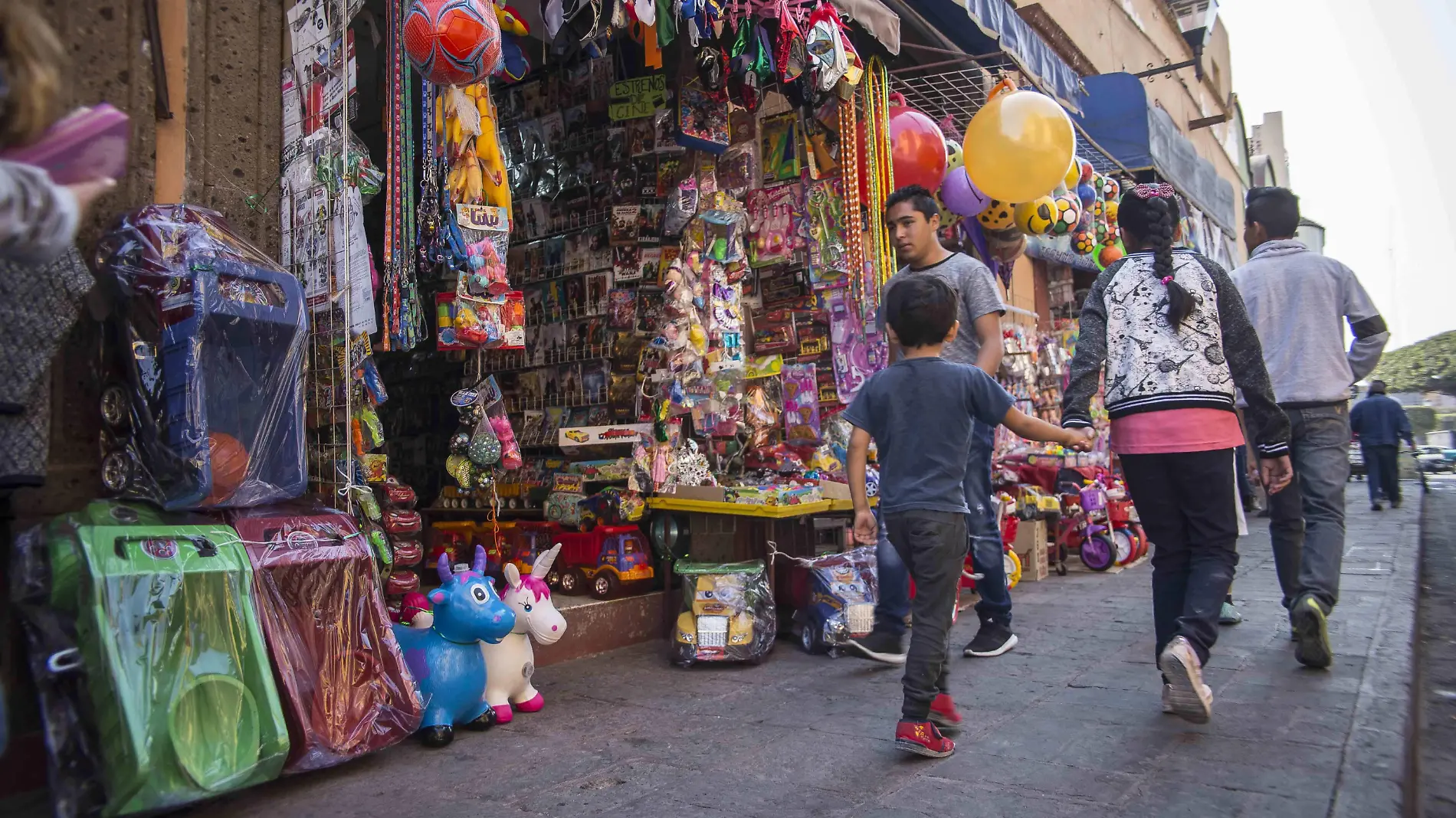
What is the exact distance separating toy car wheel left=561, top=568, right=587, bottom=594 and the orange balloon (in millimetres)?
2257

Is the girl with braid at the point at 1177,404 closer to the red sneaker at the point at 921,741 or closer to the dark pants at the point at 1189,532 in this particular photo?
the dark pants at the point at 1189,532

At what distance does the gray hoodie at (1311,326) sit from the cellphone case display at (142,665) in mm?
4141

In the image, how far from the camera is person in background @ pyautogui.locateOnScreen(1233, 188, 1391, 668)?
3771 millimetres

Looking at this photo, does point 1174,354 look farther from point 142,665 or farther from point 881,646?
point 142,665

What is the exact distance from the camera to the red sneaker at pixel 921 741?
2.77m

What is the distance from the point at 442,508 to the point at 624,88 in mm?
3032

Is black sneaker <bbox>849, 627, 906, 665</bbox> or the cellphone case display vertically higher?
the cellphone case display

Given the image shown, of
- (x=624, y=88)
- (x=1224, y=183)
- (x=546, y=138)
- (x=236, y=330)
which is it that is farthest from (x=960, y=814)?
(x=1224, y=183)

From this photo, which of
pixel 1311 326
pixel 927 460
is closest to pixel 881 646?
pixel 927 460

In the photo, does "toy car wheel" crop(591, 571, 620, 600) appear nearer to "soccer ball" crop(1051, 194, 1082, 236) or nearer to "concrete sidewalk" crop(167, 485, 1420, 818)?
"concrete sidewalk" crop(167, 485, 1420, 818)

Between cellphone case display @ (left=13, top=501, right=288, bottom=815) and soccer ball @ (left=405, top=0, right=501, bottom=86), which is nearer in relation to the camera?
cellphone case display @ (left=13, top=501, right=288, bottom=815)

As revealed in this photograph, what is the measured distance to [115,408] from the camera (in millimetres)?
2930

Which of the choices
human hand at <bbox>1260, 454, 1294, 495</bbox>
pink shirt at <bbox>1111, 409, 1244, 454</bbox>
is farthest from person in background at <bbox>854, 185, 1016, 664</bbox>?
human hand at <bbox>1260, 454, 1294, 495</bbox>

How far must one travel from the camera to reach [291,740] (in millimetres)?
2736
